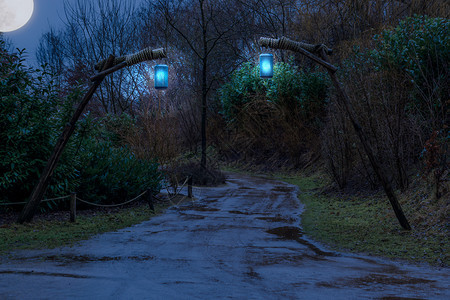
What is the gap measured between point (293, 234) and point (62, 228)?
204 inches

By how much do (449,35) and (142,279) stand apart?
1114cm

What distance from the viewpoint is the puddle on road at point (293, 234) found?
8.63 metres

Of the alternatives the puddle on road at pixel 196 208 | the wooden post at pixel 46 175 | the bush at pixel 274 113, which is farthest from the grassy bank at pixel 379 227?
the bush at pixel 274 113

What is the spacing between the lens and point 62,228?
1066 cm

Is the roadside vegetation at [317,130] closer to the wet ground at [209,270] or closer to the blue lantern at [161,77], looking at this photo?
the wet ground at [209,270]

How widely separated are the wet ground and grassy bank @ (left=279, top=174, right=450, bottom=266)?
0.59 meters

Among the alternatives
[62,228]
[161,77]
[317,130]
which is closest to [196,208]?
[161,77]

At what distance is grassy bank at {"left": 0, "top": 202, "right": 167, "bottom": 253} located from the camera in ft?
29.3

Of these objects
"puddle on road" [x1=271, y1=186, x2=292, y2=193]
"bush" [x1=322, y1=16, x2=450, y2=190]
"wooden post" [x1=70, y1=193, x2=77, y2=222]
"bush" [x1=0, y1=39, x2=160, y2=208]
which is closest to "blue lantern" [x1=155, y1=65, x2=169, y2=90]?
"bush" [x1=0, y1=39, x2=160, y2=208]

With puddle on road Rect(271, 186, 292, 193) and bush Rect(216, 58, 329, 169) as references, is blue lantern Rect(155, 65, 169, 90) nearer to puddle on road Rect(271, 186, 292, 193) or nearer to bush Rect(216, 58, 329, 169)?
puddle on road Rect(271, 186, 292, 193)

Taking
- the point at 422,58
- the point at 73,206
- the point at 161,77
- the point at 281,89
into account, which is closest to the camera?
the point at 73,206

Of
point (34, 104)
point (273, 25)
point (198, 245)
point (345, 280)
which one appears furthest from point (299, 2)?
point (345, 280)

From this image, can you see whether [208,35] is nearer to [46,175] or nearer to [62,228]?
[46,175]

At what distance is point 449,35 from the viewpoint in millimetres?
13062
